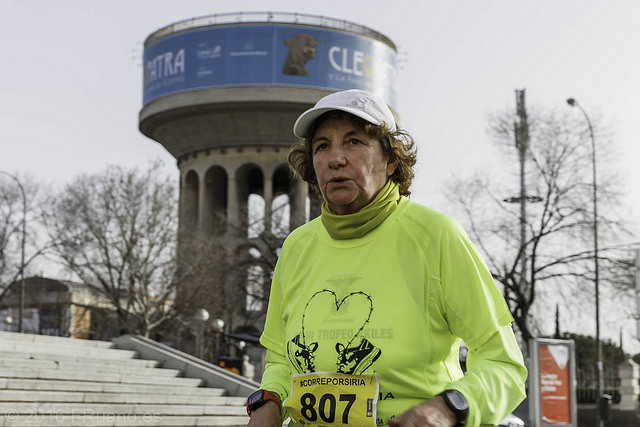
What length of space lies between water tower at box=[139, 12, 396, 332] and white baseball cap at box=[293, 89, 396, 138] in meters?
44.0

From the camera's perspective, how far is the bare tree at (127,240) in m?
36.5

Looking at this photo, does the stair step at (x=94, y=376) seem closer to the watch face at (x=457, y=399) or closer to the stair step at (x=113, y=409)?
the stair step at (x=113, y=409)

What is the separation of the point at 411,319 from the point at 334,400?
1.04 feet

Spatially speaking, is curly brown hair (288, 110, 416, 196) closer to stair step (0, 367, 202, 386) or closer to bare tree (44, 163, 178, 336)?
stair step (0, 367, 202, 386)

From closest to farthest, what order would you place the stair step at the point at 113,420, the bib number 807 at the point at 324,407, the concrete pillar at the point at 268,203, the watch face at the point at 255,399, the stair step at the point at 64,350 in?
1. the bib number 807 at the point at 324,407
2. the watch face at the point at 255,399
3. the stair step at the point at 113,420
4. the stair step at the point at 64,350
5. the concrete pillar at the point at 268,203

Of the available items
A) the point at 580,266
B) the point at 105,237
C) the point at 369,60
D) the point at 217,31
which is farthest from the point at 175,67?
the point at 580,266

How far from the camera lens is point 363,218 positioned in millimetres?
2762

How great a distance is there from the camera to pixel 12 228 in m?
45.7

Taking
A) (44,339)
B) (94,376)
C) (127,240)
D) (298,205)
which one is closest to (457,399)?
(94,376)

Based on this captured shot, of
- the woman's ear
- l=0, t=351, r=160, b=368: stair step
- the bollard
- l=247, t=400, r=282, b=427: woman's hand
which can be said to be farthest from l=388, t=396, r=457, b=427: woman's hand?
the bollard

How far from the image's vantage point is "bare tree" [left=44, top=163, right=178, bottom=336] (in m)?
36.5

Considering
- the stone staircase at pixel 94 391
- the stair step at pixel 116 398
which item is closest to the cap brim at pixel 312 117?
the stone staircase at pixel 94 391

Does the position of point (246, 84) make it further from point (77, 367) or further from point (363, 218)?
point (363, 218)

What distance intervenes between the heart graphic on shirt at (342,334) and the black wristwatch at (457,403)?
0.87ft
